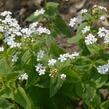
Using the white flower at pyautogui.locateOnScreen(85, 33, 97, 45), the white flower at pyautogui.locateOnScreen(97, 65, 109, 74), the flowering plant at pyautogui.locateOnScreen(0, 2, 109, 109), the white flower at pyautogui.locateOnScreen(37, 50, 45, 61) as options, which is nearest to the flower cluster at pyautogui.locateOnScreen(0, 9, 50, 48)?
the flowering plant at pyautogui.locateOnScreen(0, 2, 109, 109)

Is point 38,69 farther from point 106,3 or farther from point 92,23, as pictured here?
point 106,3

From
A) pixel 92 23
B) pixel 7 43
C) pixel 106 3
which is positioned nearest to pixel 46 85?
pixel 7 43

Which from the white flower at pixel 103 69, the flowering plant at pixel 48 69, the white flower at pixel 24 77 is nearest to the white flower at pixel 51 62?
the flowering plant at pixel 48 69

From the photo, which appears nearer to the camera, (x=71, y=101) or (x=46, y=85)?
(x=46, y=85)

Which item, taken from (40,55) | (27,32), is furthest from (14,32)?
(40,55)

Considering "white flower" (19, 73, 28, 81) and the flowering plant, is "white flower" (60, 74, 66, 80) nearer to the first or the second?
the flowering plant

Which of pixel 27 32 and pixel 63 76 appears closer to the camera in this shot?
pixel 63 76

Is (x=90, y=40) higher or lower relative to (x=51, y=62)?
higher

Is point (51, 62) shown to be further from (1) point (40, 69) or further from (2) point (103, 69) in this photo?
(2) point (103, 69)

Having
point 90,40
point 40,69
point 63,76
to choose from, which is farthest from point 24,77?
point 90,40

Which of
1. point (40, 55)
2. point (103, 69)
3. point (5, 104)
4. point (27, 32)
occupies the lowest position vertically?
point (5, 104)
